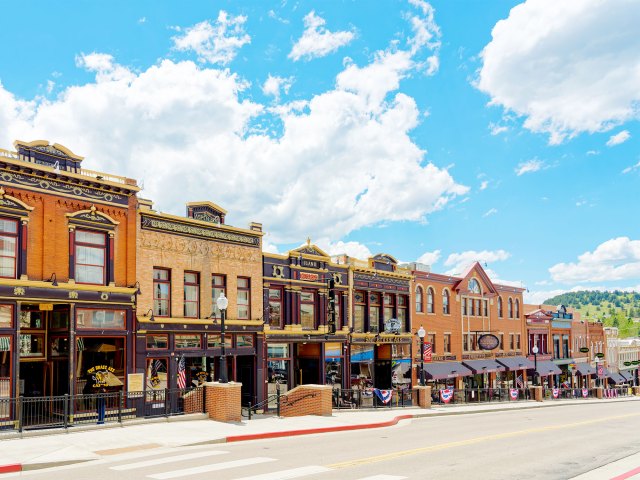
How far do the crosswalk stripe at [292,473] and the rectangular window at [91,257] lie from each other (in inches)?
533

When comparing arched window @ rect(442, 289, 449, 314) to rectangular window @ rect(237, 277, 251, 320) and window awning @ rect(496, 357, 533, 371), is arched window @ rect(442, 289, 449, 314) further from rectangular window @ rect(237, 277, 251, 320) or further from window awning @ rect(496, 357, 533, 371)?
rectangular window @ rect(237, 277, 251, 320)

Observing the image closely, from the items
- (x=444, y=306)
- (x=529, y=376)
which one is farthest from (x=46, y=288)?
(x=529, y=376)

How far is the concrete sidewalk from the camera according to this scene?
15.7 m

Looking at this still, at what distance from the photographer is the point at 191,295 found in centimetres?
2916

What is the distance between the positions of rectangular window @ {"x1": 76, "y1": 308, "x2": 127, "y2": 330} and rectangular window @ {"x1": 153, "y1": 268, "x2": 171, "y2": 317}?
6.83 feet

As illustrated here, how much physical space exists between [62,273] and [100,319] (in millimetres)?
2304

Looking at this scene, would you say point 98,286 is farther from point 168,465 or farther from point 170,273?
point 168,465

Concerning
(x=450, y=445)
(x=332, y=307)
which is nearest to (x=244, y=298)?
(x=332, y=307)

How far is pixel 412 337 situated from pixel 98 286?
83.0 feet

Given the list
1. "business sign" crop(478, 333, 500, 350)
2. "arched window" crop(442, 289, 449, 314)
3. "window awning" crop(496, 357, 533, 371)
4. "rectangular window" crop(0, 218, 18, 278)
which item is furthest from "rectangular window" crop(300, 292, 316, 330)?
"window awning" crop(496, 357, 533, 371)

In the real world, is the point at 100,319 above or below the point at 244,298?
below

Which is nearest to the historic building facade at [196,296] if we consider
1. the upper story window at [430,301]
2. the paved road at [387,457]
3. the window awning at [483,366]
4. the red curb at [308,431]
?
the red curb at [308,431]

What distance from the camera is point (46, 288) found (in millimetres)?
22688

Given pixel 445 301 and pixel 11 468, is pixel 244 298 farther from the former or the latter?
pixel 445 301
